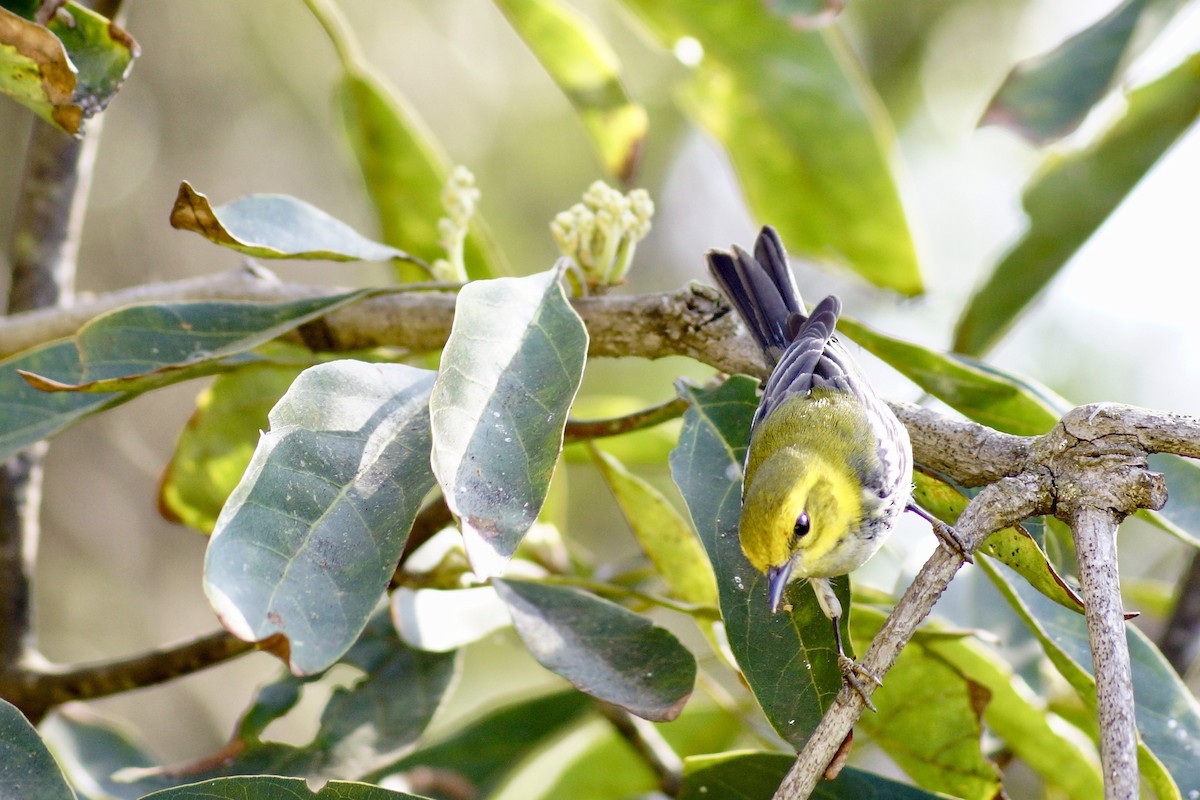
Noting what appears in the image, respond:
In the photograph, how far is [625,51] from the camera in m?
6.03

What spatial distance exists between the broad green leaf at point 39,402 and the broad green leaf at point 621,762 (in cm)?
127

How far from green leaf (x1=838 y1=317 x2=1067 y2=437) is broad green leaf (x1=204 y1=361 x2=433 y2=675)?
754mm

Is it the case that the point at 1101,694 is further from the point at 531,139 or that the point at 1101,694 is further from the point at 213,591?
the point at 531,139

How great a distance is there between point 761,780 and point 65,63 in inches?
50.2

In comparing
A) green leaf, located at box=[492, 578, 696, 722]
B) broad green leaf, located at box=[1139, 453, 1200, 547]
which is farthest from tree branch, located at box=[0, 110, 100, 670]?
broad green leaf, located at box=[1139, 453, 1200, 547]

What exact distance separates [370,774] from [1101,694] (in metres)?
1.25

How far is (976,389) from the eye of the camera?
5.00 feet

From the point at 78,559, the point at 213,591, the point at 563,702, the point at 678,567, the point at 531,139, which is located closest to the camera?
the point at 213,591

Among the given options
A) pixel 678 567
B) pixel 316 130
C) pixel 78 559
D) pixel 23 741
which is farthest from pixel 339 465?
pixel 316 130

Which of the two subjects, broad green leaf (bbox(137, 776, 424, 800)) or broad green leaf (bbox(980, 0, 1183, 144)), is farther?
broad green leaf (bbox(980, 0, 1183, 144))

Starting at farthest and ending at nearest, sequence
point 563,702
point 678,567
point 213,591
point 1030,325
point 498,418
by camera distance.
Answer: point 1030,325
point 563,702
point 678,567
point 498,418
point 213,591

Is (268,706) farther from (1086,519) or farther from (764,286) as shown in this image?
(1086,519)

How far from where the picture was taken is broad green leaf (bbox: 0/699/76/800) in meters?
1.16

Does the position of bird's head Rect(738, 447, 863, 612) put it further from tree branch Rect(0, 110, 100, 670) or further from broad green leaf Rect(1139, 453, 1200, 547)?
tree branch Rect(0, 110, 100, 670)
